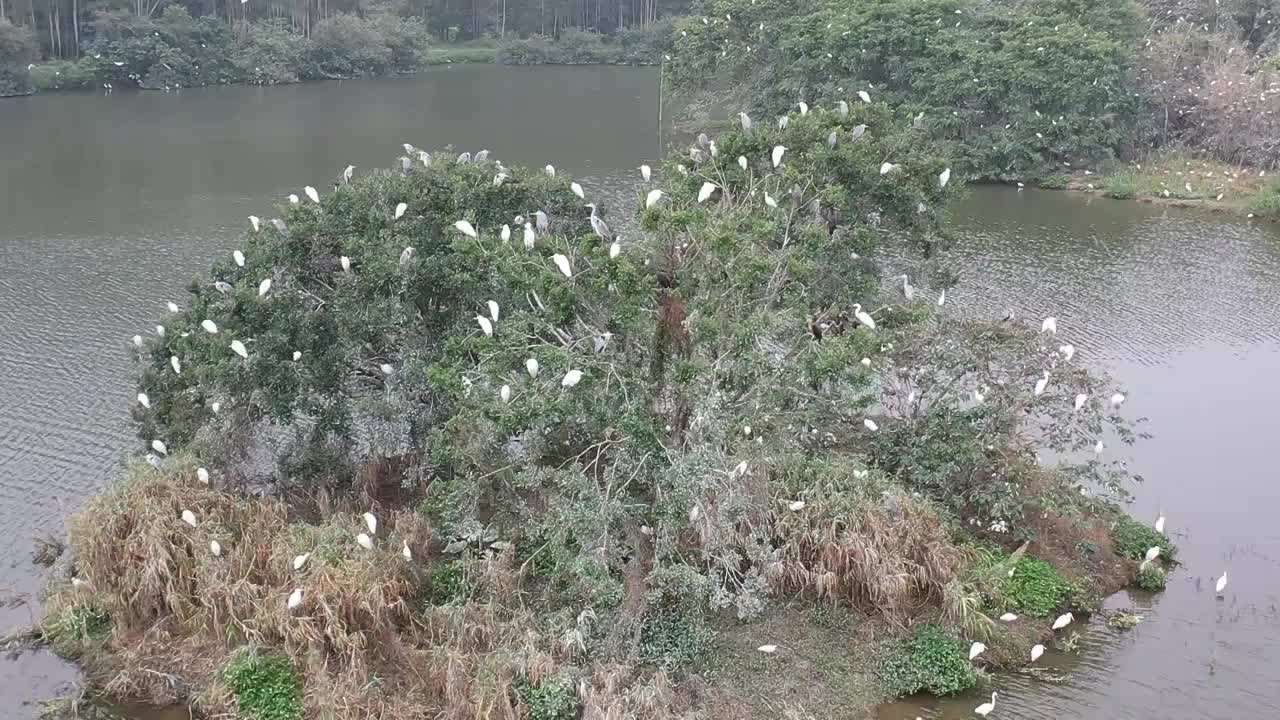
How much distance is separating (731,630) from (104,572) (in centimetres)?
551

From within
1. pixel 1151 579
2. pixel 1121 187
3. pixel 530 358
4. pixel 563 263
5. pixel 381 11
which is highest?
pixel 381 11

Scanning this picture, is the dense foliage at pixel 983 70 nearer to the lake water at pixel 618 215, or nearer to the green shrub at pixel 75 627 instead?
the lake water at pixel 618 215

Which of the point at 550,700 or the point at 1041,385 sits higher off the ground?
the point at 1041,385

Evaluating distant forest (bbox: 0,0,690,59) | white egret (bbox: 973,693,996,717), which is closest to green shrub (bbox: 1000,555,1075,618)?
white egret (bbox: 973,693,996,717)

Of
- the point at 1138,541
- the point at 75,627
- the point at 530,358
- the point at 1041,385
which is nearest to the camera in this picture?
the point at 530,358

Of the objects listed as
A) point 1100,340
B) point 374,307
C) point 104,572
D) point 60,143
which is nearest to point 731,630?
point 374,307

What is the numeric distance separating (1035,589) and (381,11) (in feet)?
158

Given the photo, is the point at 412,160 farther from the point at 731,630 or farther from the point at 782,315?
the point at 731,630

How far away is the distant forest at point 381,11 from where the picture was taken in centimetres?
4459

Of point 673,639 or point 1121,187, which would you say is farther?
point 1121,187

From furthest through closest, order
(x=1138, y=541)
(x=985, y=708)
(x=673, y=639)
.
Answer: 1. (x=1138, y=541)
2. (x=673, y=639)
3. (x=985, y=708)

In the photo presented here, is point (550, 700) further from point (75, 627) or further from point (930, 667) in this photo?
point (75, 627)

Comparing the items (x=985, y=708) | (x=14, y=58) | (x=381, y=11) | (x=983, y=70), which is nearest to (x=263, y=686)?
(x=985, y=708)

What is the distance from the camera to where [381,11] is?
51.2 meters
